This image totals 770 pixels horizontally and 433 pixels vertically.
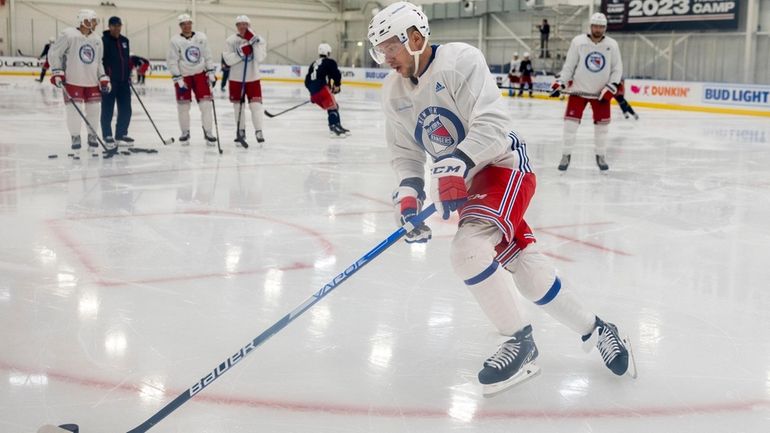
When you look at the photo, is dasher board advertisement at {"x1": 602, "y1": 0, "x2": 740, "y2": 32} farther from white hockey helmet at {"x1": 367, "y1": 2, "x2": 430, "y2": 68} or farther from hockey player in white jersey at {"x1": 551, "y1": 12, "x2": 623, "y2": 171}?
white hockey helmet at {"x1": 367, "y1": 2, "x2": 430, "y2": 68}

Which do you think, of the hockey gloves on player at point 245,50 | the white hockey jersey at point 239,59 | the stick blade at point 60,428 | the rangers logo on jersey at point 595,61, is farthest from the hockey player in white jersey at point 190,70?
the stick blade at point 60,428

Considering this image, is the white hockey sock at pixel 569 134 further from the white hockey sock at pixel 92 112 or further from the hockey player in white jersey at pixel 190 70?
the white hockey sock at pixel 92 112

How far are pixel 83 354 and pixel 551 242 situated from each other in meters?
2.53

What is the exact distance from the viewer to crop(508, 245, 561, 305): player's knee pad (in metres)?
2.43

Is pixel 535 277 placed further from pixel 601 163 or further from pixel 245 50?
pixel 245 50

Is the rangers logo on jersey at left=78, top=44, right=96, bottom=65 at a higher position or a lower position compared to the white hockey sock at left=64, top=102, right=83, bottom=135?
higher

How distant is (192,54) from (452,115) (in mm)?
6333

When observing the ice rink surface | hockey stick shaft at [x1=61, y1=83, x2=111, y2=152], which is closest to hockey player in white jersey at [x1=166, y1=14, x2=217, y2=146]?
hockey stick shaft at [x1=61, y1=83, x2=111, y2=152]

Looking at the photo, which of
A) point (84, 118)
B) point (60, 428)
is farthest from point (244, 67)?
point (60, 428)

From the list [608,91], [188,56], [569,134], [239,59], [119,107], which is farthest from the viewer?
[239,59]

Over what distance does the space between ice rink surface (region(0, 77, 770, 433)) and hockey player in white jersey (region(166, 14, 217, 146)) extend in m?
1.71

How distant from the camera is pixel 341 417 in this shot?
2.18m

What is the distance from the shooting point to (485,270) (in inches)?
89.8

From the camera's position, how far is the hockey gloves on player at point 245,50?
27.1ft
